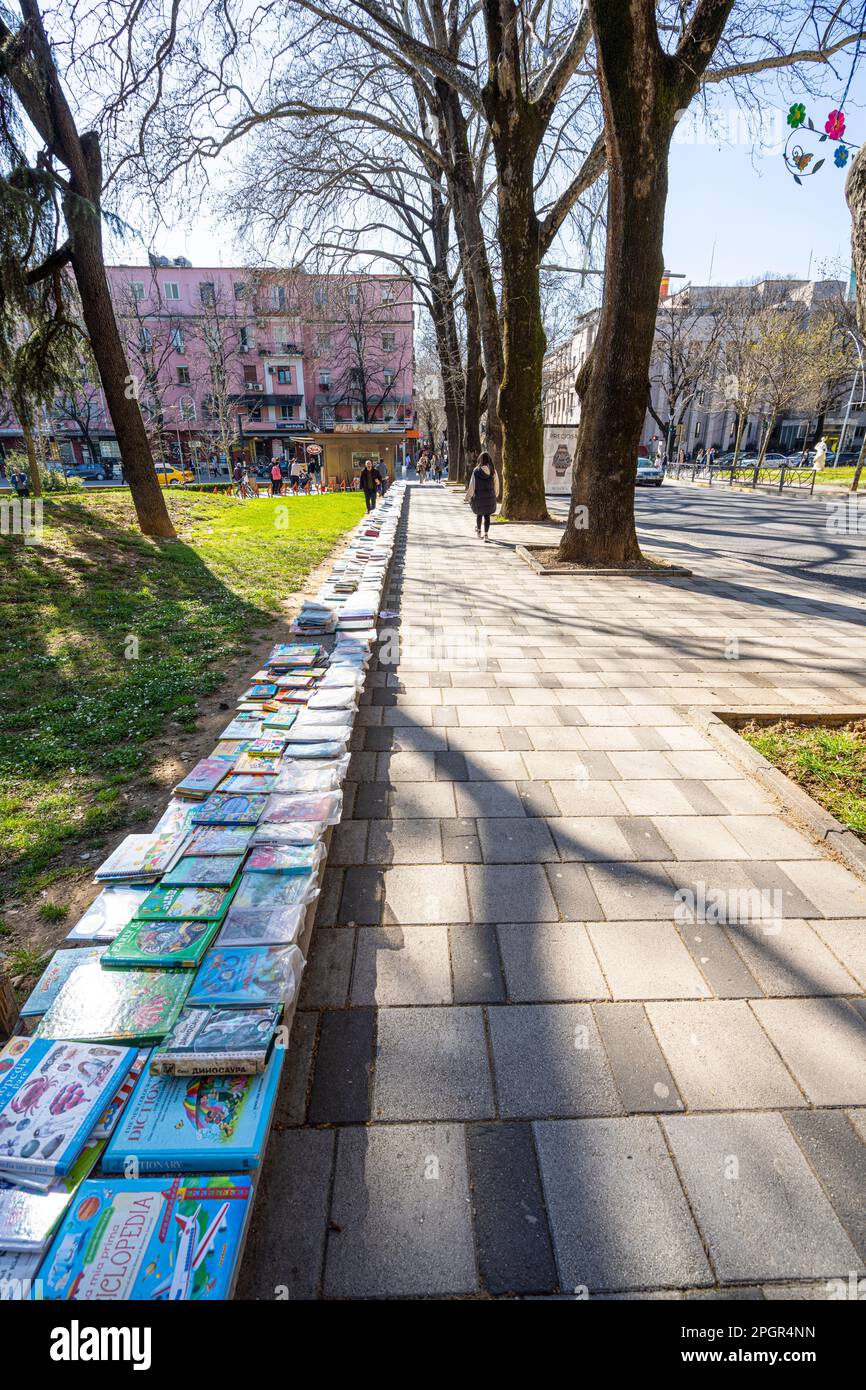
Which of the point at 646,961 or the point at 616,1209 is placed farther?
the point at 646,961

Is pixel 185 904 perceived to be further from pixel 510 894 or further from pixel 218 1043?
pixel 510 894

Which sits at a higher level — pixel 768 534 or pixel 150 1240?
pixel 768 534

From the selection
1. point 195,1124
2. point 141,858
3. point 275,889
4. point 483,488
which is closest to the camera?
point 195,1124

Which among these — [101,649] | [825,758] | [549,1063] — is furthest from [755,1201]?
[101,649]

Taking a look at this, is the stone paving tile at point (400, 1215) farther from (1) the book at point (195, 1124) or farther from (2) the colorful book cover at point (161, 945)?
(2) the colorful book cover at point (161, 945)

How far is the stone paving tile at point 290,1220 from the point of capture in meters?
1.72

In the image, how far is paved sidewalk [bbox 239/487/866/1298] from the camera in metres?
1.79

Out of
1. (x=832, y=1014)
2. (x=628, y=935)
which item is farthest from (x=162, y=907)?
(x=832, y=1014)

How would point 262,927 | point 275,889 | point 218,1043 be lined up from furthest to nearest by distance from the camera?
point 275,889
point 262,927
point 218,1043

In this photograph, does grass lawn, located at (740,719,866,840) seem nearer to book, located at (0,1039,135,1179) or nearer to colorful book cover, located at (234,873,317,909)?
colorful book cover, located at (234,873,317,909)

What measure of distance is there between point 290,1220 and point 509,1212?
2.02ft

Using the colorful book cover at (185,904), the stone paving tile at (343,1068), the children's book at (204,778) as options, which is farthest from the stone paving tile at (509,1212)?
the children's book at (204,778)

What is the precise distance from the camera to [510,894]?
10.7ft

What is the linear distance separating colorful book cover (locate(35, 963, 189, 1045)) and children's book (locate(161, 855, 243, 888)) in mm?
486
